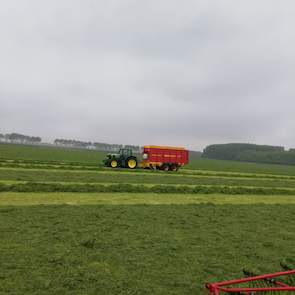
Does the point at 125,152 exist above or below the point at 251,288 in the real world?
above

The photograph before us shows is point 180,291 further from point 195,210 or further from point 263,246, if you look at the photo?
point 195,210

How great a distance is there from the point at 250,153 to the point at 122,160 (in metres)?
129

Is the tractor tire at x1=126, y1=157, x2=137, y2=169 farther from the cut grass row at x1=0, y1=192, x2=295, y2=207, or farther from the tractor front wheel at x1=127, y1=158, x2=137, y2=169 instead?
the cut grass row at x1=0, y1=192, x2=295, y2=207

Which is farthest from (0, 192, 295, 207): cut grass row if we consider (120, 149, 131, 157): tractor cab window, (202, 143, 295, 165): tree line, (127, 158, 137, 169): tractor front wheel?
(202, 143, 295, 165): tree line

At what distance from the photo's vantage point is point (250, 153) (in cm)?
15112

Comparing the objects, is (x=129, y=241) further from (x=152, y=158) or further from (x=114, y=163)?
(x=152, y=158)

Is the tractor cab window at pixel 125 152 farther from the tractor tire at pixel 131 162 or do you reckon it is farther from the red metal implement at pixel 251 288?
the red metal implement at pixel 251 288

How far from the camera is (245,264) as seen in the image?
6895 millimetres

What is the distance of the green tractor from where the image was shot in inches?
1231

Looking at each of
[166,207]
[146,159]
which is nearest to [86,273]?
[166,207]

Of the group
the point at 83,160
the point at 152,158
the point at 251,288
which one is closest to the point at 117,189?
the point at 251,288

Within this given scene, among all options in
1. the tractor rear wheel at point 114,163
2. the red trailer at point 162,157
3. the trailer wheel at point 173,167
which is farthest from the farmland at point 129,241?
the trailer wheel at point 173,167

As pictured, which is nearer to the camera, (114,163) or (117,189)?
(117,189)

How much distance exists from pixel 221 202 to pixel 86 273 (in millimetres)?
9878
